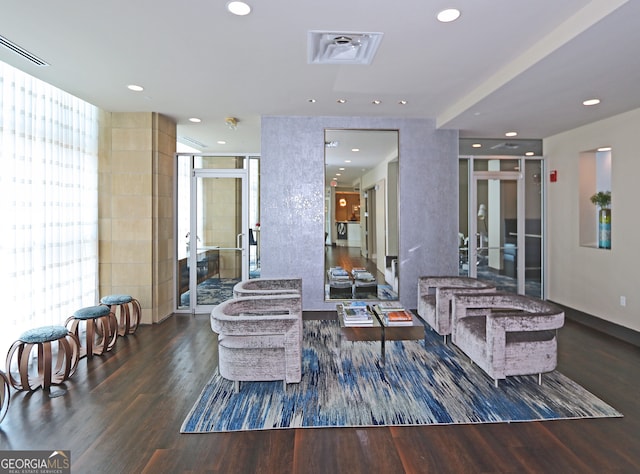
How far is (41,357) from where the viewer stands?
10.1 ft

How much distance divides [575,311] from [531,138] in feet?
9.75

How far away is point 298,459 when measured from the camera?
7.25 ft

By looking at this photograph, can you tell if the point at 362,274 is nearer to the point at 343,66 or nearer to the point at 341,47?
the point at 343,66

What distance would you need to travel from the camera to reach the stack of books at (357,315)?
3424 millimetres

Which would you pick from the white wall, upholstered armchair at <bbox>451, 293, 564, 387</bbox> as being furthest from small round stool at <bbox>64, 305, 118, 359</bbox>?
the white wall

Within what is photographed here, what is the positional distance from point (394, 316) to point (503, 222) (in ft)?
11.9

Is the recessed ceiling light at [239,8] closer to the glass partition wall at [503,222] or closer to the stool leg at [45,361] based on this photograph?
the stool leg at [45,361]

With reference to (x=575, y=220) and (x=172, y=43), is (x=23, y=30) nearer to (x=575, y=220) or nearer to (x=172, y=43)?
(x=172, y=43)

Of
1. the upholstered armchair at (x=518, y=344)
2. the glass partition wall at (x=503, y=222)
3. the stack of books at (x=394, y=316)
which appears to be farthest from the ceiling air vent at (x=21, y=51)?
the glass partition wall at (x=503, y=222)

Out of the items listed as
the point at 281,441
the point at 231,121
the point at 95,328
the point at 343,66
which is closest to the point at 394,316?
the point at 281,441

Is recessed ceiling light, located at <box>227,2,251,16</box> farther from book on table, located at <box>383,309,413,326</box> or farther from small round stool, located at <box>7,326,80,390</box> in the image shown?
small round stool, located at <box>7,326,80,390</box>

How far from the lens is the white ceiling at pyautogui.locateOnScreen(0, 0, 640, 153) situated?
260 centimetres

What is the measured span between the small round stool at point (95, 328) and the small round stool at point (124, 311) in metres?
0.27

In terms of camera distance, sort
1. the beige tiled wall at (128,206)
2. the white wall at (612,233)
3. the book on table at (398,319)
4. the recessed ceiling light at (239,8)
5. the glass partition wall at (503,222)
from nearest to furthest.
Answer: the recessed ceiling light at (239,8) < the book on table at (398,319) < the white wall at (612,233) < the beige tiled wall at (128,206) < the glass partition wall at (503,222)
